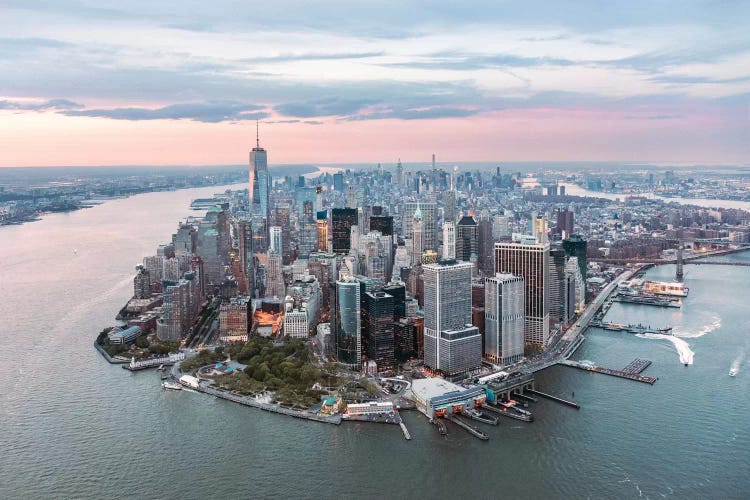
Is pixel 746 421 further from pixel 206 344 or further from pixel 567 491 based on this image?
pixel 206 344

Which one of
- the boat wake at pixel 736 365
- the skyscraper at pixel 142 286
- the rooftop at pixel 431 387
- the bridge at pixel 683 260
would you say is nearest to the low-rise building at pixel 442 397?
the rooftop at pixel 431 387

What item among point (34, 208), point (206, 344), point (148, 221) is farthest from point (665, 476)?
point (34, 208)

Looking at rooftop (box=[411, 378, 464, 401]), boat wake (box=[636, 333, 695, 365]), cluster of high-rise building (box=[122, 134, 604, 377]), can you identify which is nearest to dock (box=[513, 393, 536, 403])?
rooftop (box=[411, 378, 464, 401])

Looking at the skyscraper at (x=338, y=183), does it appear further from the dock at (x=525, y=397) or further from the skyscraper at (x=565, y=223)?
the dock at (x=525, y=397)

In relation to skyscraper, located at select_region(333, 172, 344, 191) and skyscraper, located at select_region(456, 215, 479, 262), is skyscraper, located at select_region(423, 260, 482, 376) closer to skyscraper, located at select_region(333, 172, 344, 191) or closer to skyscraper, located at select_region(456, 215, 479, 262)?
skyscraper, located at select_region(456, 215, 479, 262)

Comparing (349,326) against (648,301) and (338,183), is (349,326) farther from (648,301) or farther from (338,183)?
(338,183)

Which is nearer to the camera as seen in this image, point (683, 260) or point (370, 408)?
point (370, 408)

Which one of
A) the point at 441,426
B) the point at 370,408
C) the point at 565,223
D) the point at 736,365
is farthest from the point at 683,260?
the point at 370,408
